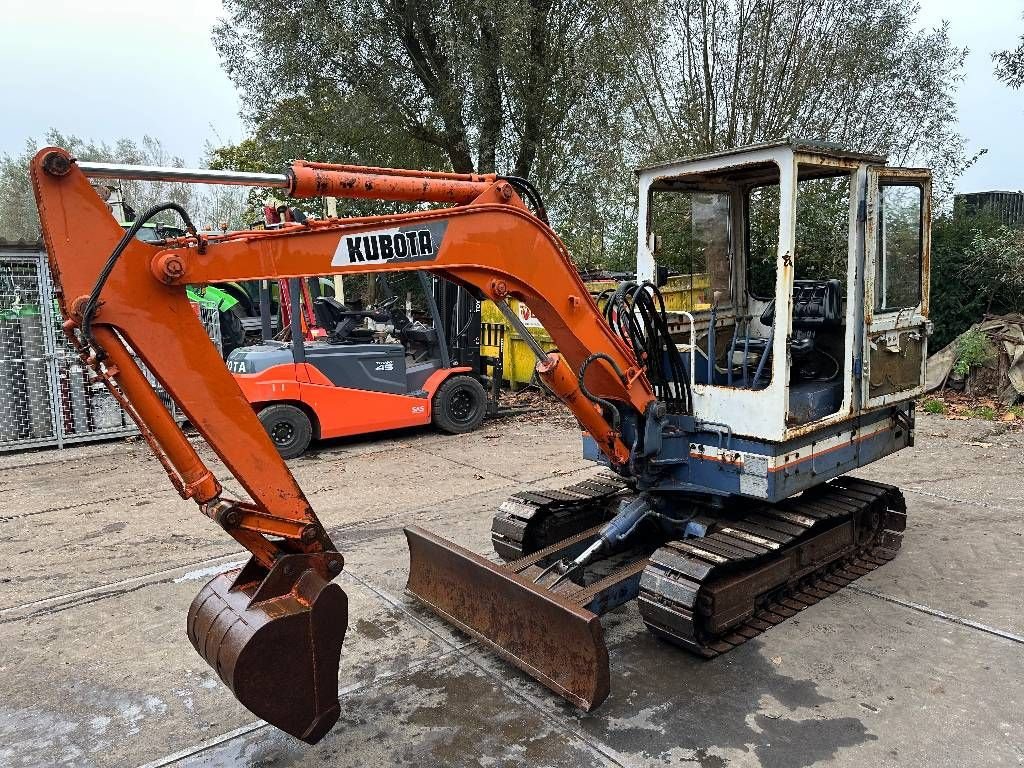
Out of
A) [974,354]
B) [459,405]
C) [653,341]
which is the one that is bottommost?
[459,405]

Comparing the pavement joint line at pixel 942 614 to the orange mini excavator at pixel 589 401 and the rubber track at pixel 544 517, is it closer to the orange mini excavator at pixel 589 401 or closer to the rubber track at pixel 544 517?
the orange mini excavator at pixel 589 401

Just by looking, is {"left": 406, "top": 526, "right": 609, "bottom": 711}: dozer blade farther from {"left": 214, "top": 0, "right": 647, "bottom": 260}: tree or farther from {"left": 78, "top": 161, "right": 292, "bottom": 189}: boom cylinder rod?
{"left": 214, "top": 0, "right": 647, "bottom": 260}: tree

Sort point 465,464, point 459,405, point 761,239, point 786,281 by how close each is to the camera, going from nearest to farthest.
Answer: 1. point 786,281
2. point 465,464
3. point 761,239
4. point 459,405

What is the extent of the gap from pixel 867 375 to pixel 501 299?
7.82 feet

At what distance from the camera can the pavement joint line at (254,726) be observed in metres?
3.27

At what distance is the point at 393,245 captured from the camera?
133 inches

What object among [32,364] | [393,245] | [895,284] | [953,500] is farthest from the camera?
[32,364]

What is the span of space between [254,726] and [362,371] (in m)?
5.80

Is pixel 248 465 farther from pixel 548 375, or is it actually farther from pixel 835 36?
pixel 835 36

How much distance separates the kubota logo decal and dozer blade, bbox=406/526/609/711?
5.67ft

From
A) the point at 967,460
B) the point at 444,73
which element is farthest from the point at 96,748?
the point at 444,73

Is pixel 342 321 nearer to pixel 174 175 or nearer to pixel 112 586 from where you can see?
pixel 112 586

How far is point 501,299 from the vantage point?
3791 mm

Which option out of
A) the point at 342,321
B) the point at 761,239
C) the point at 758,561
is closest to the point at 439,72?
the point at 342,321
